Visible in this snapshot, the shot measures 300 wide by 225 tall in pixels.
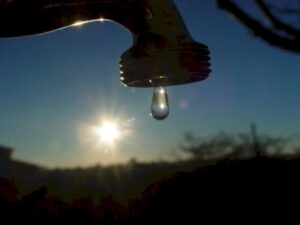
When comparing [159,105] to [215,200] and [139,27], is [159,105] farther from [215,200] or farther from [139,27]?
[215,200]

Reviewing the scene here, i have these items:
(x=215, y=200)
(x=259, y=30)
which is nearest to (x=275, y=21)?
(x=259, y=30)

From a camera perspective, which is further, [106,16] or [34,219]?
[34,219]

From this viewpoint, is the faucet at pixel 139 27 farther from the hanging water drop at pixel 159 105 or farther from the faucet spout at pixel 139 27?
the hanging water drop at pixel 159 105

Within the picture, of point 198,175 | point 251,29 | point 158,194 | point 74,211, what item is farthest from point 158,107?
point 198,175

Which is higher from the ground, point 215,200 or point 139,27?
point 139,27

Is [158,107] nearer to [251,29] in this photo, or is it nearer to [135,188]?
[251,29]

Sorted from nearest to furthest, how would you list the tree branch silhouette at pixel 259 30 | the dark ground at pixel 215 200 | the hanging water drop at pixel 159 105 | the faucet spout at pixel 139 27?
the faucet spout at pixel 139 27 < the hanging water drop at pixel 159 105 < the tree branch silhouette at pixel 259 30 < the dark ground at pixel 215 200

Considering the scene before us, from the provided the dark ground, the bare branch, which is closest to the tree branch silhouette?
the bare branch

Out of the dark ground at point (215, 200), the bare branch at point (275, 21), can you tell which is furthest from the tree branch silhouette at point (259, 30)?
the dark ground at point (215, 200)

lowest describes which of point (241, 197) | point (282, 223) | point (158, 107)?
point (282, 223)
